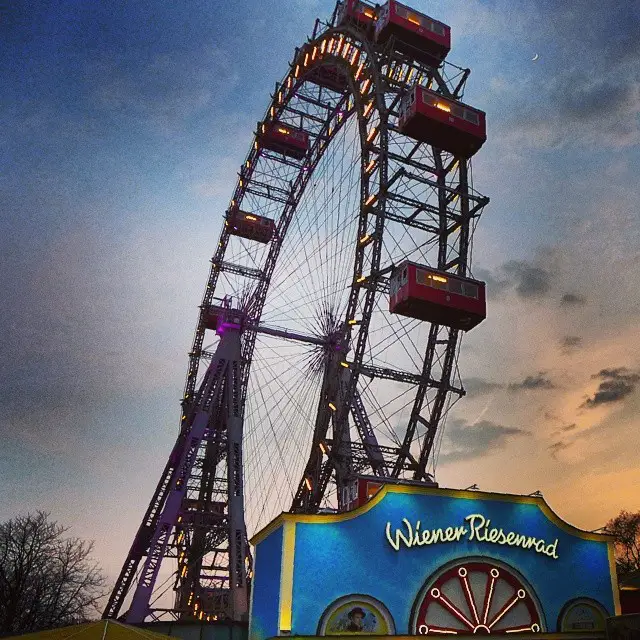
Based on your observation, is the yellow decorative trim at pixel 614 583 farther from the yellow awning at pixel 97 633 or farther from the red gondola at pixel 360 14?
the red gondola at pixel 360 14

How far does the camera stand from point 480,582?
14.1 metres

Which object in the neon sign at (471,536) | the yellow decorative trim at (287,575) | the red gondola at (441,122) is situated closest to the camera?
the yellow decorative trim at (287,575)

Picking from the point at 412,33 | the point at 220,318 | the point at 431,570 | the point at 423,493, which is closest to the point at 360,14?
the point at 412,33

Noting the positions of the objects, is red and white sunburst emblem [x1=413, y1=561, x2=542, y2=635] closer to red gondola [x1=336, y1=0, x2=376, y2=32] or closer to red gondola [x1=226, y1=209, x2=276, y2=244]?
red gondola [x1=336, y1=0, x2=376, y2=32]

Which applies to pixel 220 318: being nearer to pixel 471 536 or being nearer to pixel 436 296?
pixel 436 296

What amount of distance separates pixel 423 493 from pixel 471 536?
1.40 meters

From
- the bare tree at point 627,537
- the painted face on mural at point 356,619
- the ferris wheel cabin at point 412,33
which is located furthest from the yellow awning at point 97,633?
the bare tree at point 627,537

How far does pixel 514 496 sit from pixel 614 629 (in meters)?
3.50

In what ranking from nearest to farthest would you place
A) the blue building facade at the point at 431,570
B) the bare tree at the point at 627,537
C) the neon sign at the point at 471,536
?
the blue building facade at the point at 431,570
the neon sign at the point at 471,536
the bare tree at the point at 627,537

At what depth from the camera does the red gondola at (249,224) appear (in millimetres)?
40938

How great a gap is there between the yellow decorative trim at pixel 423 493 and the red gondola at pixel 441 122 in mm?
16375

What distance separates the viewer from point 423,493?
14453 millimetres

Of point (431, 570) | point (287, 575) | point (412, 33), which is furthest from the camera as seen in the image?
point (412, 33)

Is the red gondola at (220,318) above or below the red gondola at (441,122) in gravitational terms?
below
